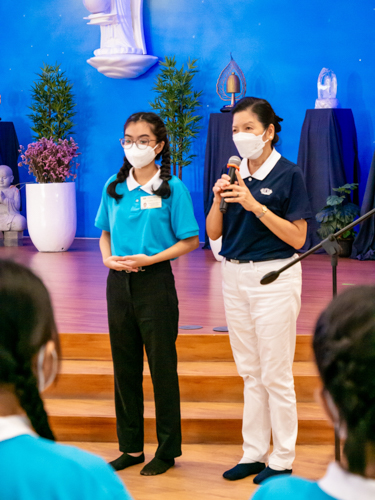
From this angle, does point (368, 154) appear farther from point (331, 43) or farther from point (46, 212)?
point (46, 212)

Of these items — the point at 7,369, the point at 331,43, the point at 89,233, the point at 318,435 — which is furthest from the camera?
the point at 89,233

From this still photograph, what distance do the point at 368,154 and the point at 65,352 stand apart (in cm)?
472

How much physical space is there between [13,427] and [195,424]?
244cm

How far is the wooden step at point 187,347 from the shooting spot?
3543mm

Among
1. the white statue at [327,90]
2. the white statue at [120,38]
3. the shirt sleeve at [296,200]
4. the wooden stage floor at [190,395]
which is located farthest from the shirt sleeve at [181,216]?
the white statue at [120,38]

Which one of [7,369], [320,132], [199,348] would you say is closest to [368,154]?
[320,132]

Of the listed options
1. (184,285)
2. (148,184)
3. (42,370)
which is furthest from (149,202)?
(184,285)

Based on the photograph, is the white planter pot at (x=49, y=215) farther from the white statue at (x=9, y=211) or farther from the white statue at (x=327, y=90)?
the white statue at (x=327, y=90)

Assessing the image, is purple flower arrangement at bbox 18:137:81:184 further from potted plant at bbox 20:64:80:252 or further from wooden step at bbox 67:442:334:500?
wooden step at bbox 67:442:334:500

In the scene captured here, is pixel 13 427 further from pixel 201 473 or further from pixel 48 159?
pixel 48 159

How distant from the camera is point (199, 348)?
140 inches

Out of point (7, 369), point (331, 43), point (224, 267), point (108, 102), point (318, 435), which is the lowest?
point (318, 435)

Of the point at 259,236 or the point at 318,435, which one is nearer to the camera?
the point at 259,236

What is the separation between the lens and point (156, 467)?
→ 8.96 ft
